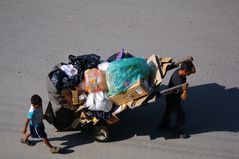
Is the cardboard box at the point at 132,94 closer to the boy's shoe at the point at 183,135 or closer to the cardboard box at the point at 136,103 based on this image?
the cardboard box at the point at 136,103

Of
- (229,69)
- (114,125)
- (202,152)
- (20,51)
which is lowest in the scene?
(202,152)

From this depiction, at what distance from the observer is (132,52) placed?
10633 millimetres

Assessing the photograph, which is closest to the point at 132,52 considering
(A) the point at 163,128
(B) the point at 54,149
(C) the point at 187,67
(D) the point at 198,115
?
(D) the point at 198,115

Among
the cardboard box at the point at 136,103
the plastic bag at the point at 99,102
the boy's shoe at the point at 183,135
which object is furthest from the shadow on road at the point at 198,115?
the cardboard box at the point at 136,103

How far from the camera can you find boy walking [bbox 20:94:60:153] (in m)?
7.55

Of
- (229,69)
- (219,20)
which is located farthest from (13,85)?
(219,20)

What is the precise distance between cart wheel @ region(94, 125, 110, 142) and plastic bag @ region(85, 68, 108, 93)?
72 centimetres

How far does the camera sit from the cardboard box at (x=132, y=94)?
295 inches

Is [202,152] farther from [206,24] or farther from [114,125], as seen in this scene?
[206,24]

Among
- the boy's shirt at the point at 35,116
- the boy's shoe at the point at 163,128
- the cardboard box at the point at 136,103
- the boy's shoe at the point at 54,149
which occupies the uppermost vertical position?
the cardboard box at the point at 136,103

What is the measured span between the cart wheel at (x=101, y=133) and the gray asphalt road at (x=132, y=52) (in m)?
0.12

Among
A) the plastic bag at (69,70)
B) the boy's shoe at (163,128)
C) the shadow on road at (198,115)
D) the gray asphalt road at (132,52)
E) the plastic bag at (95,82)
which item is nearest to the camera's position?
the plastic bag at (95,82)

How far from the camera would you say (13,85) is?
945 centimetres

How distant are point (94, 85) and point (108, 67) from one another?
0.42 metres
